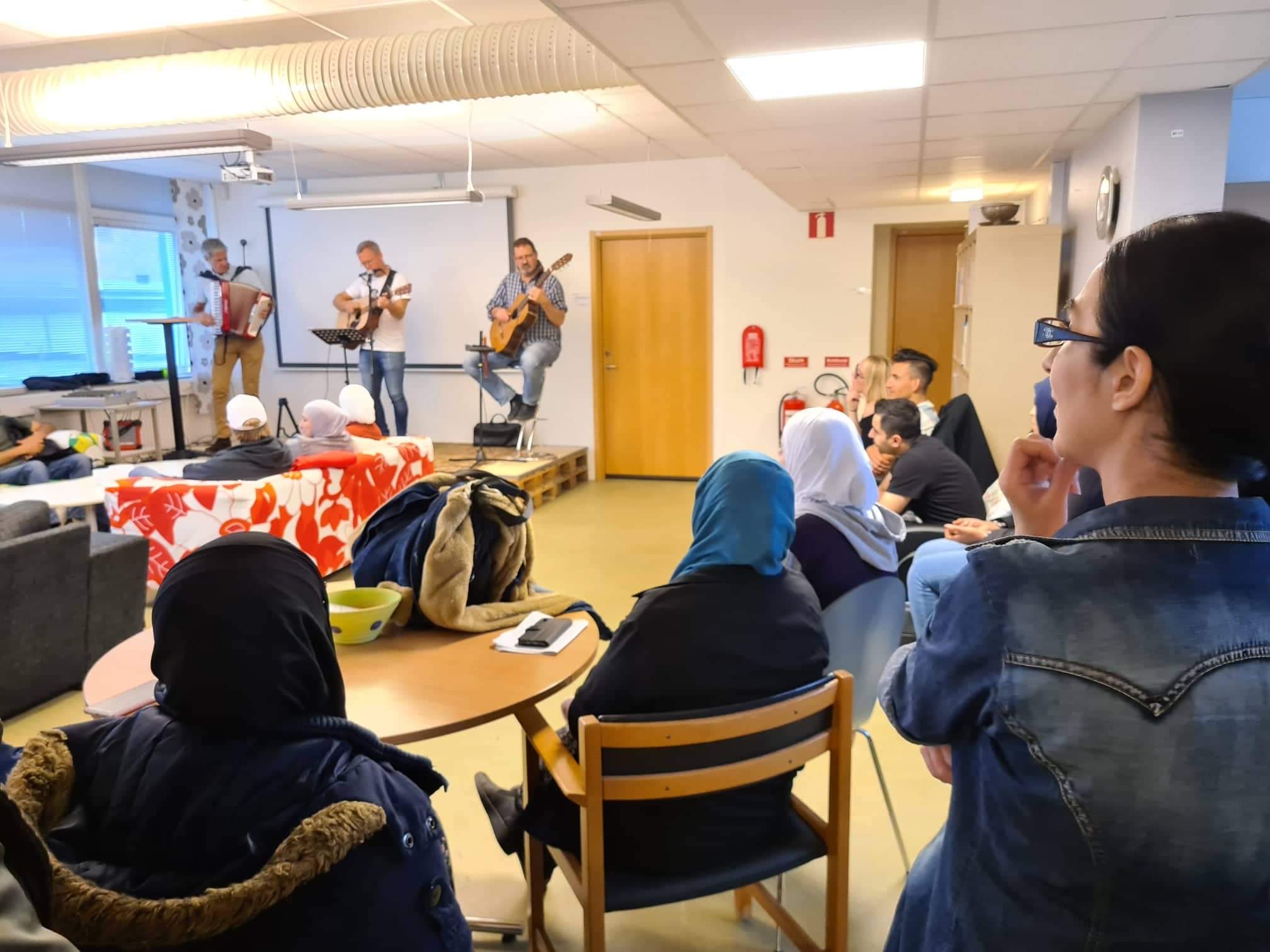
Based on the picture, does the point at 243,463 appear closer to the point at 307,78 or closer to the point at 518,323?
the point at 307,78

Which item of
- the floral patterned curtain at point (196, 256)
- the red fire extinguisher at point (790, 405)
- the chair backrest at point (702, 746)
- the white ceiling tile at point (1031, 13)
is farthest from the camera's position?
the floral patterned curtain at point (196, 256)

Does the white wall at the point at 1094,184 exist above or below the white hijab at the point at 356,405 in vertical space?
above

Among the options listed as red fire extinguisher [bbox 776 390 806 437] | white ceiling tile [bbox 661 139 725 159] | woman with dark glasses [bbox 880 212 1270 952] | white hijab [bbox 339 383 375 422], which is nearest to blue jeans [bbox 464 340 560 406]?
white hijab [bbox 339 383 375 422]

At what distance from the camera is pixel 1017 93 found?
348cm

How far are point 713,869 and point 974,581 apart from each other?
3.49ft

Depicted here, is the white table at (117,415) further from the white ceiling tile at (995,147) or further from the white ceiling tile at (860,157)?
the white ceiling tile at (995,147)

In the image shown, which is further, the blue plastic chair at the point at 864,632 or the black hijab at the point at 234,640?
the blue plastic chair at the point at 864,632

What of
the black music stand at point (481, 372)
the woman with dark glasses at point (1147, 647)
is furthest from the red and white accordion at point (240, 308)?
the woman with dark glasses at point (1147, 647)

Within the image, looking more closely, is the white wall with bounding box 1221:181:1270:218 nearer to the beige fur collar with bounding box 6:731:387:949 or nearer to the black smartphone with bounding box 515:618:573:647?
the black smartphone with bounding box 515:618:573:647

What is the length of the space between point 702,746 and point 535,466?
536 cm

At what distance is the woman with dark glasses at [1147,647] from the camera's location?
0.70 metres

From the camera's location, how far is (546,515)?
258 inches

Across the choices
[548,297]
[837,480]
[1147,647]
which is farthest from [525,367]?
[1147,647]

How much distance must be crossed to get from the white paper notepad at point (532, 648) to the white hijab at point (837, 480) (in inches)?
30.6
